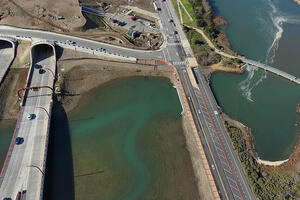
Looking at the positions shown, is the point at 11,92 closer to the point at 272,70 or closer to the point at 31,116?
the point at 31,116

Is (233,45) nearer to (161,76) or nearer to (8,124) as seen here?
(161,76)

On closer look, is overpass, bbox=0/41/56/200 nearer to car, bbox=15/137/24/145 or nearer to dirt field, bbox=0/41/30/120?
car, bbox=15/137/24/145

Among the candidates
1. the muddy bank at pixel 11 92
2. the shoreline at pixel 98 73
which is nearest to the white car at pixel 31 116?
the muddy bank at pixel 11 92

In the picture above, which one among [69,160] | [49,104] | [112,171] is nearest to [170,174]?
[112,171]

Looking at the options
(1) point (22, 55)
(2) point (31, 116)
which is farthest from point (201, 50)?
(1) point (22, 55)

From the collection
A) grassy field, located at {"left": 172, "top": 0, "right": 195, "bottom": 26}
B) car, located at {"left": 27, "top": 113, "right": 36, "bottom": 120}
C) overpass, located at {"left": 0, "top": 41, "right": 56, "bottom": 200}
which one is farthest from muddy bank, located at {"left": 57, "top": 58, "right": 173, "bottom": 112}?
grassy field, located at {"left": 172, "top": 0, "right": 195, "bottom": 26}

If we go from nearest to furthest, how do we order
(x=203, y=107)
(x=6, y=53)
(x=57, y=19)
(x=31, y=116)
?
(x=31, y=116)
(x=203, y=107)
(x=6, y=53)
(x=57, y=19)
